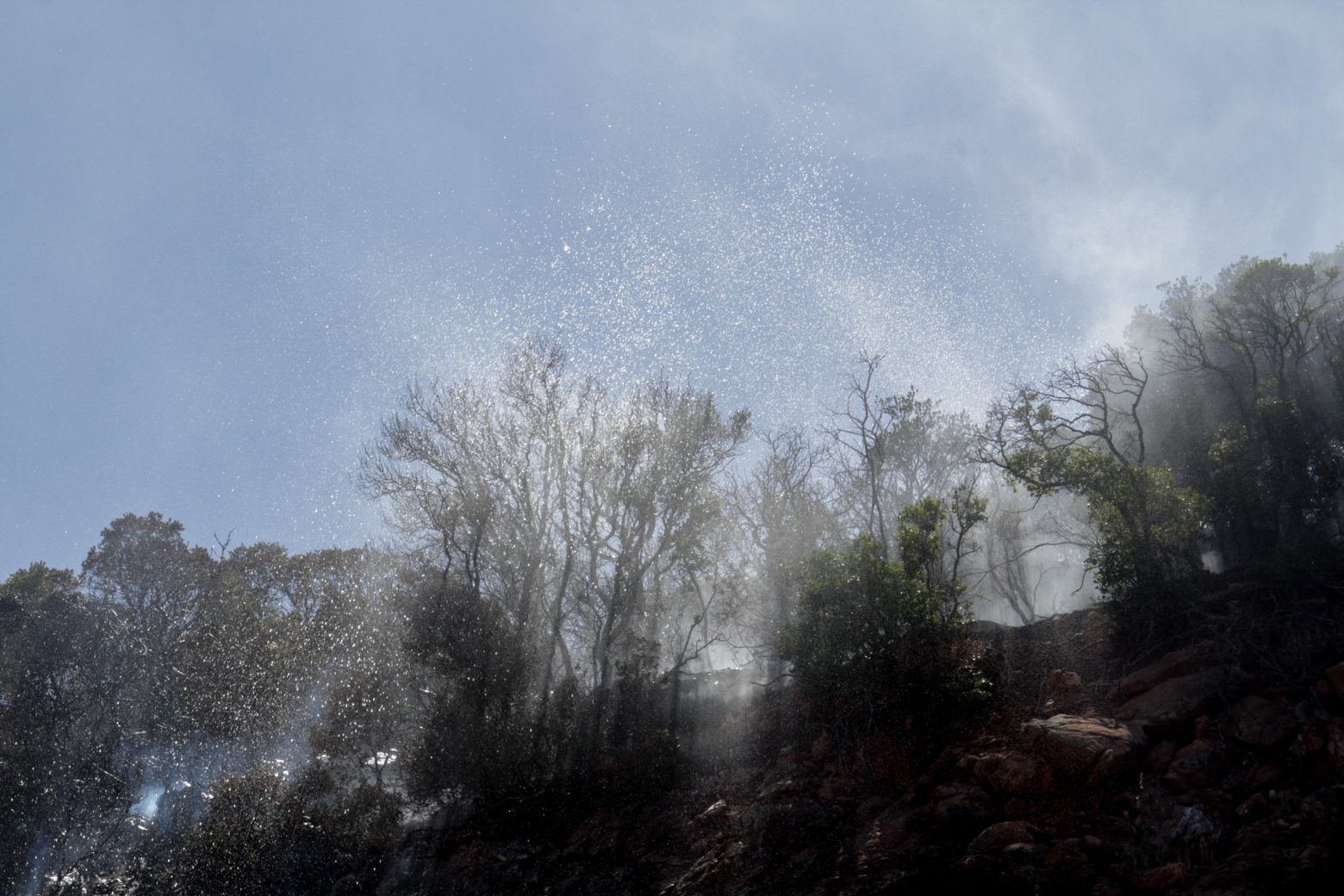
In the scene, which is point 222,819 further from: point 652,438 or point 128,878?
point 652,438

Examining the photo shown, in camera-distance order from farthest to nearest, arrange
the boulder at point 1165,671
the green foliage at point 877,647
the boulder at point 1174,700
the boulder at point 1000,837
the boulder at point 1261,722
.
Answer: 1. the green foliage at point 877,647
2. the boulder at point 1165,671
3. the boulder at point 1174,700
4. the boulder at point 1261,722
5. the boulder at point 1000,837

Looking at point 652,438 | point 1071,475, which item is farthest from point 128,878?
point 1071,475

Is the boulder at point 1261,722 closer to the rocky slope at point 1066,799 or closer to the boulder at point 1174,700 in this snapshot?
the rocky slope at point 1066,799

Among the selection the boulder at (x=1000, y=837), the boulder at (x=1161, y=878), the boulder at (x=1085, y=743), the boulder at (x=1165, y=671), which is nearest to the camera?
the boulder at (x=1161, y=878)

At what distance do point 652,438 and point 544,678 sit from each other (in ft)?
20.0

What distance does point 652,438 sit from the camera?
20422 millimetres

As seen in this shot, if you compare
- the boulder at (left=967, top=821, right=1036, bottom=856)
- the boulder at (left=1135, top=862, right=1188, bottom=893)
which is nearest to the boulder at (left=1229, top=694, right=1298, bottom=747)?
the boulder at (left=1135, top=862, right=1188, bottom=893)

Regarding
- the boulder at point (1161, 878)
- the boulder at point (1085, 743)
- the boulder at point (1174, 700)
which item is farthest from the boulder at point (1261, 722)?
the boulder at point (1161, 878)

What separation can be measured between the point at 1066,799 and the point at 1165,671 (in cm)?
264

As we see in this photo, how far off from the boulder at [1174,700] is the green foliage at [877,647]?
6.60 ft

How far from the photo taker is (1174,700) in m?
9.68

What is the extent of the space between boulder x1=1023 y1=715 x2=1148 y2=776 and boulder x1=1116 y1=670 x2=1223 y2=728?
0.84 feet

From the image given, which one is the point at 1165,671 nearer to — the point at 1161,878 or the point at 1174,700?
the point at 1174,700

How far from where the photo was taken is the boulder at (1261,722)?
858 cm
